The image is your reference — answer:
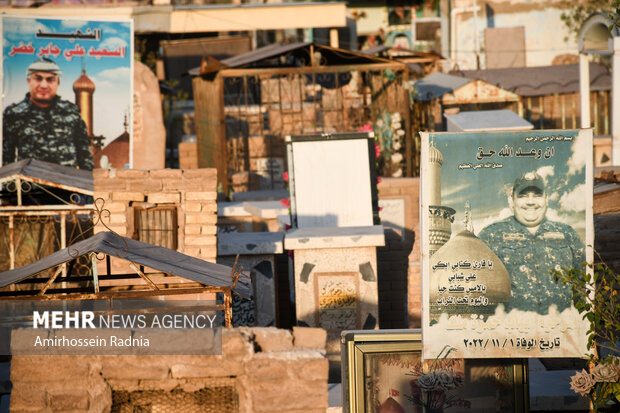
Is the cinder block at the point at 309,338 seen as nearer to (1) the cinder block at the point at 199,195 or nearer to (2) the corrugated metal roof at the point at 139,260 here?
(2) the corrugated metal roof at the point at 139,260

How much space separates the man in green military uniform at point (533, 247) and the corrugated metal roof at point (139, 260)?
2.42 m

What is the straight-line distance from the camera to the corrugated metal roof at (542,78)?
854 inches

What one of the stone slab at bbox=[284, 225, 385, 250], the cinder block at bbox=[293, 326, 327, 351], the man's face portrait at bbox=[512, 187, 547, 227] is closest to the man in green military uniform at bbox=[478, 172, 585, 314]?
the man's face portrait at bbox=[512, 187, 547, 227]

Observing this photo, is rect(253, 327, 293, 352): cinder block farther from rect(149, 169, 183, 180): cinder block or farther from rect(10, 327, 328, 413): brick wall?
rect(149, 169, 183, 180): cinder block

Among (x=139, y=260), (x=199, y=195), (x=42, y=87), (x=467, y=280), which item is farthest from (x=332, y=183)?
(x=42, y=87)

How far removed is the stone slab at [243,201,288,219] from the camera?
13406mm

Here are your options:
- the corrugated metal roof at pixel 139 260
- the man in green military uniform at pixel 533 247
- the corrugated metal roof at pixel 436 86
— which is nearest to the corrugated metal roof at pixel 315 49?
the corrugated metal roof at pixel 436 86

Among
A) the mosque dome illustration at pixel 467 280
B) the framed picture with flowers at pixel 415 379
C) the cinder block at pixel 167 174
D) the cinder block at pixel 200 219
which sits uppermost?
the cinder block at pixel 167 174

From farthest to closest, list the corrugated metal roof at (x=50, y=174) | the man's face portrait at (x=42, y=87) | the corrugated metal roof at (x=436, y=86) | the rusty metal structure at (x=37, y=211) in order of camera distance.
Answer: the corrugated metal roof at (x=436, y=86), the man's face portrait at (x=42, y=87), the rusty metal structure at (x=37, y=211), the corrugated metal roof at (x=50, y=174)

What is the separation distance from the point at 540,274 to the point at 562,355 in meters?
0.73

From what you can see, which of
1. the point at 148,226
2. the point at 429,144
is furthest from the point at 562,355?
the point at 148,226

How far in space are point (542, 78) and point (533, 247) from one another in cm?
1575

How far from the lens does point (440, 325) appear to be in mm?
7352

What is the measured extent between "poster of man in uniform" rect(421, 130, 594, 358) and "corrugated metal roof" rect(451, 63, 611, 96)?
14454mm
